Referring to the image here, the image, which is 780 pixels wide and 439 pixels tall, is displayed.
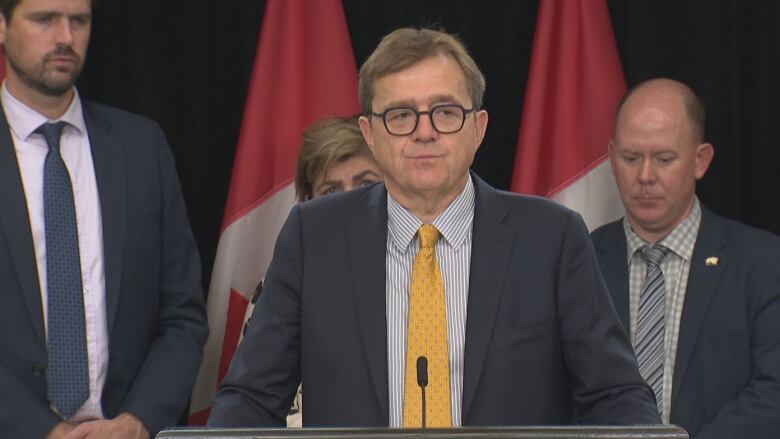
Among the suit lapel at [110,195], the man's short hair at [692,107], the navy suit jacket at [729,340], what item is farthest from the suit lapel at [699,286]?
the suit lapel at [110,195]

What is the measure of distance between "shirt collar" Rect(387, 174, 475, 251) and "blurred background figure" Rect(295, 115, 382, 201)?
1403 mm

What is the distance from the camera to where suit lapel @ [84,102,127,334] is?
11.3 feet

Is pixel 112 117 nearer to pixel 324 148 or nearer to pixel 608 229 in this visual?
pixel 324 148

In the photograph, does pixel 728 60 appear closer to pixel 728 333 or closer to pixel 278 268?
pixel 728 333

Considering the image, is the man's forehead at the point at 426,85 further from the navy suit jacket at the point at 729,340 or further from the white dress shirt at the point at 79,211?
the navy suit jacket at the point at 729,340

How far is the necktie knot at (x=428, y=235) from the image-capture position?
2326 millimetres

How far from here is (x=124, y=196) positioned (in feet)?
11.6

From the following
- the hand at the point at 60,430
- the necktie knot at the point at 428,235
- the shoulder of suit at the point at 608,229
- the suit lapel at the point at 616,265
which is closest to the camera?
the necktie knot at the point at 428,235

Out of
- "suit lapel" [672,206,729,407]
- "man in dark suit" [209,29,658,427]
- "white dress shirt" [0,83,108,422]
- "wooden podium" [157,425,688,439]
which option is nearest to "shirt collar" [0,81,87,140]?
"white dress shirt" [0,83,108,422]

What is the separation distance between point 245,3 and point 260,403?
246 centimetres

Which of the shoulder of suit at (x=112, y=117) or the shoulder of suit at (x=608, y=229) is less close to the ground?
the shoulder of suit at (x=112, y=117)

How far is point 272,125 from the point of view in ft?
14.1

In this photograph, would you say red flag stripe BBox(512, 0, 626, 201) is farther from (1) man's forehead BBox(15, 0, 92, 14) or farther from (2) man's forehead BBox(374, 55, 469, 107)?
(2) man's forehead BBox(374, 55, 469, 107)

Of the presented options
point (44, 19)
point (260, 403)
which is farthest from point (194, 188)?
point (260, 403)
